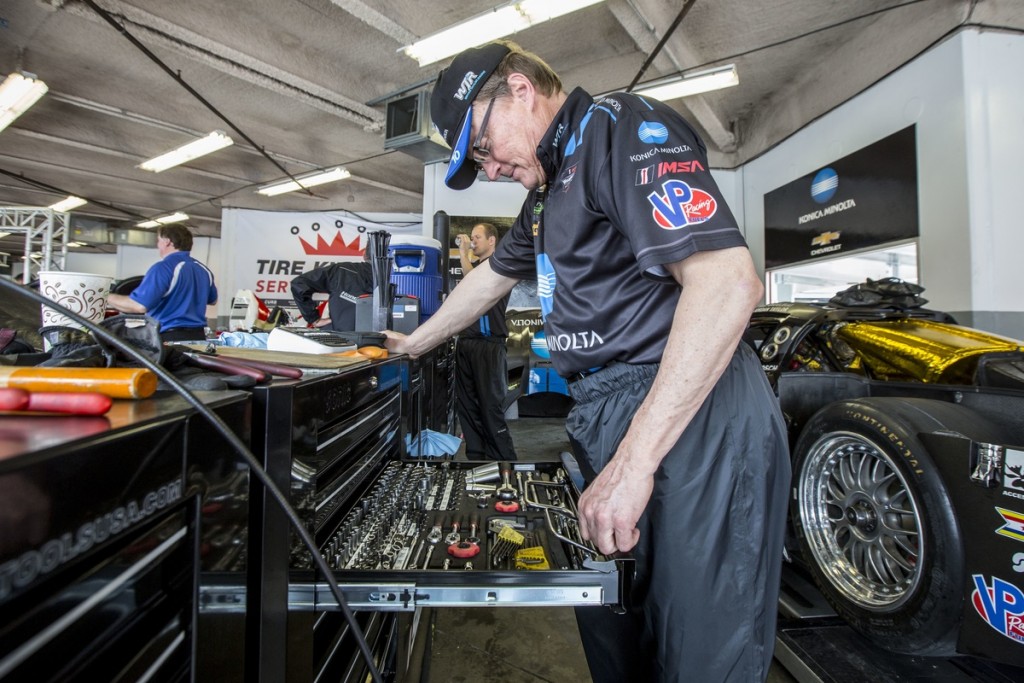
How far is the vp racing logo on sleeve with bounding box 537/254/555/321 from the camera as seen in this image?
1.03 metres

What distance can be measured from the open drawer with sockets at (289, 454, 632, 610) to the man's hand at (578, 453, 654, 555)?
0.10ft

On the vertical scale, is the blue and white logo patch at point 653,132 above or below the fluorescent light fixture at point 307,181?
below

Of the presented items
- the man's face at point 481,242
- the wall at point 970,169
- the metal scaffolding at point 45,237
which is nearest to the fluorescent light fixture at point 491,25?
the man's face at point 481,242

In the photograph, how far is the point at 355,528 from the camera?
774 millimetres

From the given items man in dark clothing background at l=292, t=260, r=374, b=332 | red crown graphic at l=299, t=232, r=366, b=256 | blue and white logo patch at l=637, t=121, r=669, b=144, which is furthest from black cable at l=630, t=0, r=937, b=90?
red crown graphic at l=299, t=232, r=366, b=256

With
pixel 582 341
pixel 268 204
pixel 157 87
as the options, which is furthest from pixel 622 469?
pixel 268 204

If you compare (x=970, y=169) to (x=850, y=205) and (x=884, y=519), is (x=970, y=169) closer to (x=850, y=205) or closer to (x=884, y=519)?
(x=850, y=205)

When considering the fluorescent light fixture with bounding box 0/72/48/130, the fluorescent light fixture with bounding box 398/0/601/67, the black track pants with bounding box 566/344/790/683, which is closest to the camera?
the black track pants with bounding box 566/344/790/683

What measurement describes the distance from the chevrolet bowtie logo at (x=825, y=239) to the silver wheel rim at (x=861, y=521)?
3721 millimetres

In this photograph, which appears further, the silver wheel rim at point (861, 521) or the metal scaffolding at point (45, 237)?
the metal scaffolding at point (45, 237)

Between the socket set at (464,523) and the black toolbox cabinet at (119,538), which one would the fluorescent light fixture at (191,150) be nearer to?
the socket set at (464,523)

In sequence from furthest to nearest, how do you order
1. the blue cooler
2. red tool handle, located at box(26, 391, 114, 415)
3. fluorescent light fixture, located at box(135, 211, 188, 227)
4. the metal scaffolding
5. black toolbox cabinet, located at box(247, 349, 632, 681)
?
fluorescent light fixture, located at box(135, 211, 188, 227) < the metal scaffolding < the blue cooler < black toolbox cabinet, located at box(247, 349, 632, 681) < red tool handle, located at box(26, 391, 114, 415)

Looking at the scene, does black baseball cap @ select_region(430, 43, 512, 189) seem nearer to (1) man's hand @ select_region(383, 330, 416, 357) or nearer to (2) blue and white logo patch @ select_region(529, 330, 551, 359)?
(1) man's hand @ select_region(383, 330, 416, 357)

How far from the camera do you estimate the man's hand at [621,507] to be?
2.35ft
